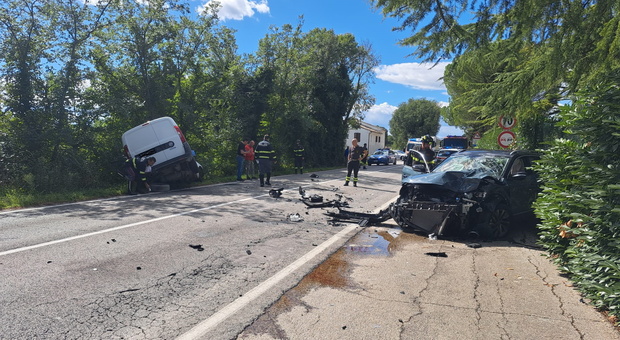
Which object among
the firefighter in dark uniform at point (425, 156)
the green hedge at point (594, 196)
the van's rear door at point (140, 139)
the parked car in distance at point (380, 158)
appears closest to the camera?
Answer: the green hedge at point (594, 196)

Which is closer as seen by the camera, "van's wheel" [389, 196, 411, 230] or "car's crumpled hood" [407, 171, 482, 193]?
"car's crumpled hood" [407, 171, 482, 193]

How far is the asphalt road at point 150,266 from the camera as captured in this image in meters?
3.55

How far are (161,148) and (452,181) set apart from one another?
30.9 feet

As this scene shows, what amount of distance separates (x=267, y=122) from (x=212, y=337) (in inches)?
900

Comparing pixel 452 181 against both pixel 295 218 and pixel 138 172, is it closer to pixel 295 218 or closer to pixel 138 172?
pixel 295 218

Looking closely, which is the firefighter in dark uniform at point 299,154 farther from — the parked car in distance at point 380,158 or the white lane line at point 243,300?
the parked car in distance at point 380,158

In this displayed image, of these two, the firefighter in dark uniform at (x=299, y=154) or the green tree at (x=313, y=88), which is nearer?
the firefighter in dark uniform at (x=299, y=154)

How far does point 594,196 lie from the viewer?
4043 millimetres

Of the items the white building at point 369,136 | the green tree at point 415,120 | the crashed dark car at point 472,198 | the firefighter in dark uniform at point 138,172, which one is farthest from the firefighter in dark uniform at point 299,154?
the green tree at point 415,120

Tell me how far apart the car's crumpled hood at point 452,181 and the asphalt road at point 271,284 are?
0.91m

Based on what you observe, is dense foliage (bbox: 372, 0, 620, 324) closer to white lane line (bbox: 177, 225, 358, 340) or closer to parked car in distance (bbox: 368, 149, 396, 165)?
white lane line (bbox: 177, 225, 358, 340)

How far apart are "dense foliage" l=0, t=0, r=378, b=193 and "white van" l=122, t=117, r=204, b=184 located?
192 cm

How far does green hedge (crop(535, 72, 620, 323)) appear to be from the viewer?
366cm

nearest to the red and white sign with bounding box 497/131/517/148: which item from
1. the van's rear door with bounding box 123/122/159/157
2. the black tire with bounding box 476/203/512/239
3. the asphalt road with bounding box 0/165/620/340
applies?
the asphalt road with bounding box 0/165/620/340
